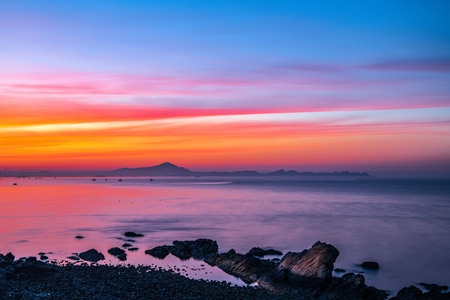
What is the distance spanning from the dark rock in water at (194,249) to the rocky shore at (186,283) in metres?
7.64

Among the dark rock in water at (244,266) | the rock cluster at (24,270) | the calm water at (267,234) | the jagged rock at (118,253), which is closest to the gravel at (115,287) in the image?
the rock cluster at (24,270)

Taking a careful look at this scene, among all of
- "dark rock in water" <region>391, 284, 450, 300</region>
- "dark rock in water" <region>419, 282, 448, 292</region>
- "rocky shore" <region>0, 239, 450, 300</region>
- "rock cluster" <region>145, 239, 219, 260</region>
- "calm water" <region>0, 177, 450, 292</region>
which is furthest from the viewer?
"rock cluster" <region>145, 239, 219, 260</region>

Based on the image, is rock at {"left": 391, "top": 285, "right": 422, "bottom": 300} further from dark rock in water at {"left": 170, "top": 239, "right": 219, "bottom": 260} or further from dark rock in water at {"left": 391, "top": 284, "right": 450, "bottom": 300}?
dark rock in water at {"left": 170, "top": 239, "right": 219, "bottom": 260}

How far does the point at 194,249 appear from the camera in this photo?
38594 millimetres

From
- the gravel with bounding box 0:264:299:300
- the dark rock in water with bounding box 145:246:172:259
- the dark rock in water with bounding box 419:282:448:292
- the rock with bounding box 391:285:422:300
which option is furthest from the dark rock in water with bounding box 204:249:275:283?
the dark rock in water with bounding box 419:282:448:292

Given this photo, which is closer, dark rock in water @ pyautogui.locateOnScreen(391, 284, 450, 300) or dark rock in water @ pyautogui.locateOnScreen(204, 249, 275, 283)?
dark rock in water @ pyautogui.locateOnScreen(391, 284, 450, 300)

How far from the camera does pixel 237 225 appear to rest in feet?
209

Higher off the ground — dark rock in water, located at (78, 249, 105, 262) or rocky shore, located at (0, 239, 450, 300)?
rocky shore, located at (0, 239, 450, 300)

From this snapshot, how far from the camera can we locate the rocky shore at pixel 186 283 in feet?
71.1

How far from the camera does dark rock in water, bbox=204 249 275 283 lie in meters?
28.8

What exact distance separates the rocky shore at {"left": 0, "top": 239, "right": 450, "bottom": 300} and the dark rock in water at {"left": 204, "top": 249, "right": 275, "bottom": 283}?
0.33ft

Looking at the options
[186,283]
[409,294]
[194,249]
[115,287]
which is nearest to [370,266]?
[409,294]

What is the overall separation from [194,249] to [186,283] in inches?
539

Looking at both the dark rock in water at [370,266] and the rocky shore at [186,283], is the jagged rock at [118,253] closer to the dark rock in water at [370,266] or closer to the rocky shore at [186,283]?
the rocky shore at [186,283]
